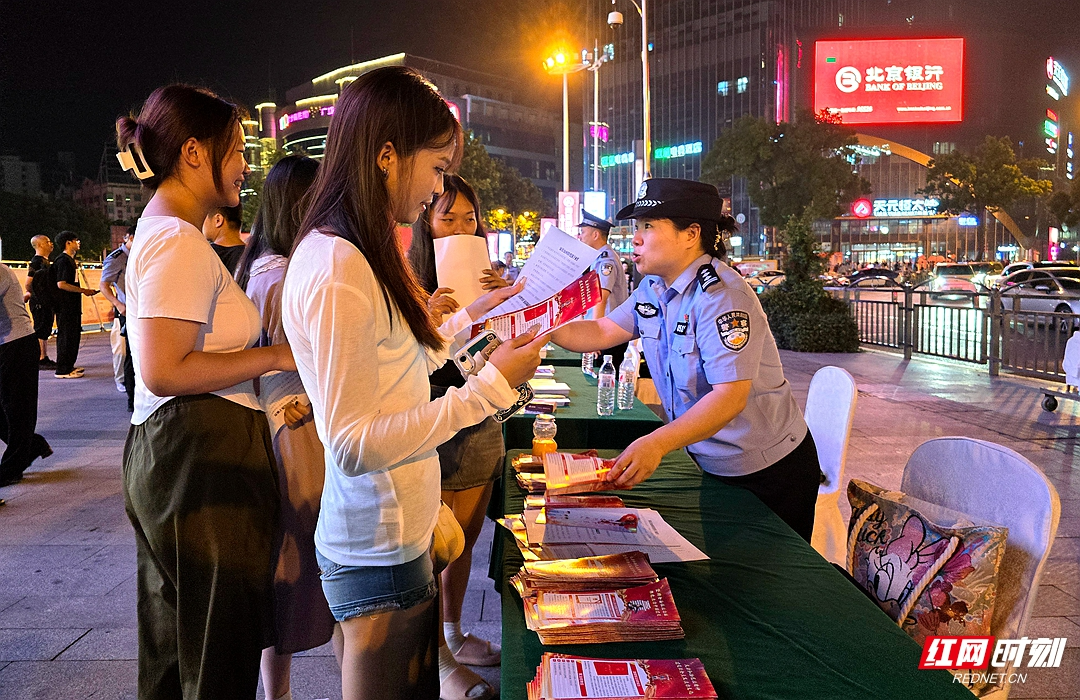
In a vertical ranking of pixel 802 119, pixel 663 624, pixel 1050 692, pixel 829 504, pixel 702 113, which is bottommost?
pixel 1050 692

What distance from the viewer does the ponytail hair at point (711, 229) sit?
2.50 m

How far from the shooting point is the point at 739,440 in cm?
242

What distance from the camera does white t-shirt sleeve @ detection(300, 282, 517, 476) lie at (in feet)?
3.92

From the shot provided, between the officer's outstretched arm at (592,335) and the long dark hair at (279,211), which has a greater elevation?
the long dark hair at (279,211)

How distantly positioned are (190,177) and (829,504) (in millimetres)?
2537

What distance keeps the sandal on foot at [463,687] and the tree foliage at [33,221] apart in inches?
1393

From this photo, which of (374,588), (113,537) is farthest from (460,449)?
(113,537)

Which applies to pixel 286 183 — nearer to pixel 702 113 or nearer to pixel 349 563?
pixel 349 563

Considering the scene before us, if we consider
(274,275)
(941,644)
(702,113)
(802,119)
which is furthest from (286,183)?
(702,113)

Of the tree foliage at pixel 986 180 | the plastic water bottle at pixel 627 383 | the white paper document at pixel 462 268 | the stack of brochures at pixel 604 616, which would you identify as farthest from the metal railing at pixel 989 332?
the tree foliage at pixel 986 180

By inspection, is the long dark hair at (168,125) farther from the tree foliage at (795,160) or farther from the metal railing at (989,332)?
the tree foliage at (795,160)

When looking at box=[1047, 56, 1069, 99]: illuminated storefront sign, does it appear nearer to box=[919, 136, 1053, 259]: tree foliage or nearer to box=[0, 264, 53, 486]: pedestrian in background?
box=[919, 136, 1053, 259]: tree foliage

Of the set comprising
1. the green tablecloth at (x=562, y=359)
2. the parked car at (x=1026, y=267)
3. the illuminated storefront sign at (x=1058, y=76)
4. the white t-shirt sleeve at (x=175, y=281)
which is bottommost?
the green tablecloth at (x=562, y=359)

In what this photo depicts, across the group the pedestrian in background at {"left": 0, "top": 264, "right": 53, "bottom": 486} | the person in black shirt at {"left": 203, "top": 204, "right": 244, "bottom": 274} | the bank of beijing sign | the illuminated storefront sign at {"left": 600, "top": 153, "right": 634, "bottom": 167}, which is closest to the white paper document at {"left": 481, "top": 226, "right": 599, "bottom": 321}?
the person in black shirt at {"left": 203, "top": 204, "right": 244, "bottom": 274}
